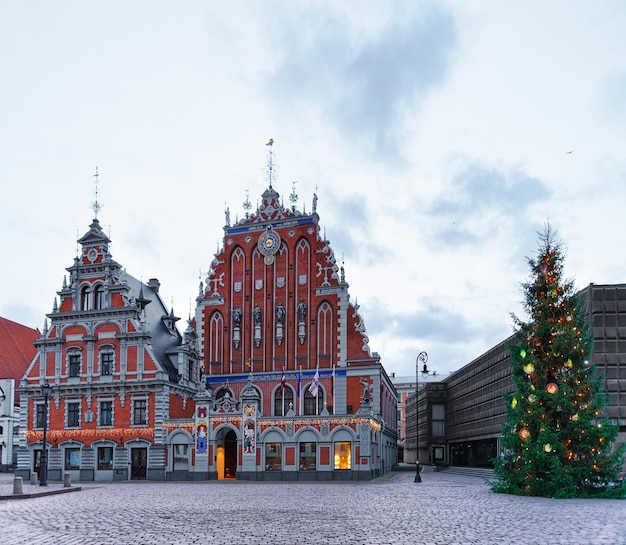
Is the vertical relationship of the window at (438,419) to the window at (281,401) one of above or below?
below

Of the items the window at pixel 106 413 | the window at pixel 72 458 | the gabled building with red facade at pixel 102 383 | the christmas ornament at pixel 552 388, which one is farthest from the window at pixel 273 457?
the christmas ornament at pixel 552 388

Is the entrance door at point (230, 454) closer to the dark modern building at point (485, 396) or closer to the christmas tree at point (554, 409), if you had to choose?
the dark modern building at point (485, 396)

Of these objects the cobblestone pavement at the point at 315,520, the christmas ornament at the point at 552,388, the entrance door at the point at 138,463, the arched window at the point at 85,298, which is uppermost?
the arched window at the point at 85,298

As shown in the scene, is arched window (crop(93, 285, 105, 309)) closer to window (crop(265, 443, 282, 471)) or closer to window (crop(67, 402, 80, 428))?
window (crop(67, 402, 80, 428))

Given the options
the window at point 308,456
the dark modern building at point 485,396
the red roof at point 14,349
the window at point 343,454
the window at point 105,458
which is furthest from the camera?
the red roof at point 14,349

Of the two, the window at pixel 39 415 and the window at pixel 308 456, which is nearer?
the window at pixel 308 456

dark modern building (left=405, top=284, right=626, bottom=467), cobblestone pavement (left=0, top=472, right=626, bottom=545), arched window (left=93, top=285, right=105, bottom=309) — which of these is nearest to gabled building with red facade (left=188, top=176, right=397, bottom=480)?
arched window (left=93, top=285, right=105, bottom=309)

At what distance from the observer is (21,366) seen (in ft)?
248

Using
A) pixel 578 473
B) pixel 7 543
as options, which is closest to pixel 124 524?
pixel 7 543

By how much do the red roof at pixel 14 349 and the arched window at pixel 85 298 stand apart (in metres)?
23.7

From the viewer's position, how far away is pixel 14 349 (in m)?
76.2

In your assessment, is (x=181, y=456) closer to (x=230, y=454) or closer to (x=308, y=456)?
(x=230, y=454)

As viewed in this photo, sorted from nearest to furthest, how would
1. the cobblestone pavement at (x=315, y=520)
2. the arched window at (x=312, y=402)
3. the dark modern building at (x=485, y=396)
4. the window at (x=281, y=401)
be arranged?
1. the cobblestone pavement at (x=315, y=520)
2. the dark modern building at (x=485, y=396)
3. the arched window at (x=312, y=402)
4. the window at (x=281, y=401)

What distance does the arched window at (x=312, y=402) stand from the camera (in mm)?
51844
